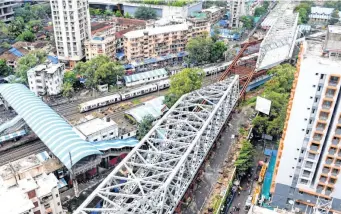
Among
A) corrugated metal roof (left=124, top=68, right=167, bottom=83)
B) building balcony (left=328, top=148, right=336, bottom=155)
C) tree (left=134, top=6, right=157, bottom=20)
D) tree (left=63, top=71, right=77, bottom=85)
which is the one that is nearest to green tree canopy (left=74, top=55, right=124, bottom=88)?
tree (left=63, top=71, right=77, bottom=85)

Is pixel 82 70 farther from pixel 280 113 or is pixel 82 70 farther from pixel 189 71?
pixel 280 113

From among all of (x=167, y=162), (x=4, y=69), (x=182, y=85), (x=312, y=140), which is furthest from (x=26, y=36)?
(x=312, y=140)

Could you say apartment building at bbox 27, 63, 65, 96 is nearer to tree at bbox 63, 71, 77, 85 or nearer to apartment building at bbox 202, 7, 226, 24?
tree at bbox 63, 71, 77, 85

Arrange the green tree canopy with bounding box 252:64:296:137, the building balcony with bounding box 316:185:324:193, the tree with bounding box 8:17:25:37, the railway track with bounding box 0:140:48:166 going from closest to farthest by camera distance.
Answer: the building balcony with bounding box 316:185:324:193 → the railway track with bounding box 0:140:48:166 → the green tree canopy with bounding box 252:64:296:137 → the tree with bounding box 8:17:25:37

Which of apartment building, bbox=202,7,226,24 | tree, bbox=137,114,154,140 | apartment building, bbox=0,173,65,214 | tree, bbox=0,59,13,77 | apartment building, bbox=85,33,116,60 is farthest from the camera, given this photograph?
apartment building, bbox=202,7,226,24

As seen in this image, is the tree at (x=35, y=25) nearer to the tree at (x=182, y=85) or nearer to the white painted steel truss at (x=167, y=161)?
the tree at (x=182, y=85)
